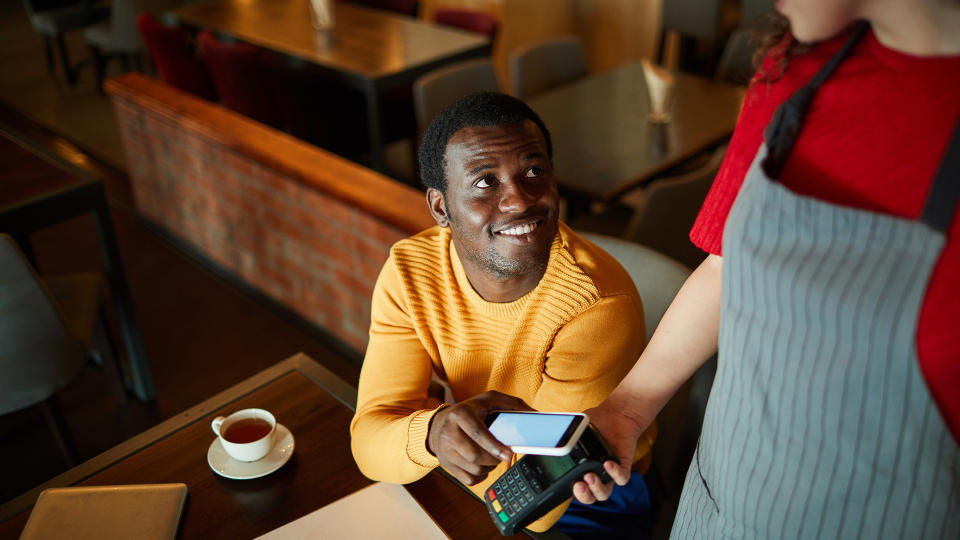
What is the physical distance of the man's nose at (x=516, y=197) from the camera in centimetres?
122

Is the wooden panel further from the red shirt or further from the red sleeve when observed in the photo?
the red shirt

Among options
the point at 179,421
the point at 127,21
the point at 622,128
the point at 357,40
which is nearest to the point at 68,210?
the point at 179,421

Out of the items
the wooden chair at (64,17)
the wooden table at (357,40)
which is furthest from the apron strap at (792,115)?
the wooden chair at (64,17)

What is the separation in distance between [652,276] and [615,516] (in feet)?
1.65

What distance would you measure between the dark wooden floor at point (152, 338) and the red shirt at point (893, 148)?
214 centimetres

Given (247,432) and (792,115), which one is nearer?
(792,115)

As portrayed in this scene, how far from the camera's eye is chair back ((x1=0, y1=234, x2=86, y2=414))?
179 centimetres

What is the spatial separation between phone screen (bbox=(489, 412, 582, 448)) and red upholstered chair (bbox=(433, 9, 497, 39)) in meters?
3.54

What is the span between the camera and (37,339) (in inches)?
75.7

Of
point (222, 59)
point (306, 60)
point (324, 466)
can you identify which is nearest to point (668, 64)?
point (306, 60)

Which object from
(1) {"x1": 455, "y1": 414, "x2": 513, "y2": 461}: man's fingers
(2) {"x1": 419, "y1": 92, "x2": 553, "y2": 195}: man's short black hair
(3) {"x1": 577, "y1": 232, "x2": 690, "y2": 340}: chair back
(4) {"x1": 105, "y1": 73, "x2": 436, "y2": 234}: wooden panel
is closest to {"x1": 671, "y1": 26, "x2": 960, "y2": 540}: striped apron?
(1) {"x1": 455, "y1": 414, "x2": 513, "y2": 461}: man's fingers

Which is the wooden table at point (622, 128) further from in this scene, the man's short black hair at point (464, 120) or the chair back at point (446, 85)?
the man's short black hair at point (464, 120)

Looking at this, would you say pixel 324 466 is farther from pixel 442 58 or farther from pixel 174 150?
pixel 442 58

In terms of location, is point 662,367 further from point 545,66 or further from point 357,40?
point 357,40
